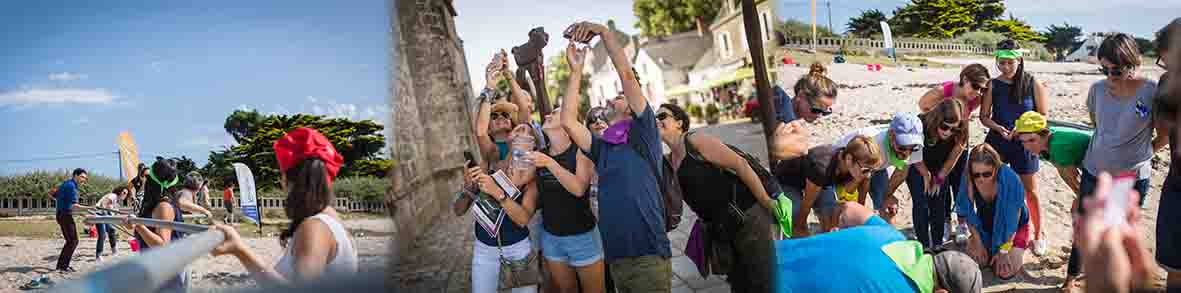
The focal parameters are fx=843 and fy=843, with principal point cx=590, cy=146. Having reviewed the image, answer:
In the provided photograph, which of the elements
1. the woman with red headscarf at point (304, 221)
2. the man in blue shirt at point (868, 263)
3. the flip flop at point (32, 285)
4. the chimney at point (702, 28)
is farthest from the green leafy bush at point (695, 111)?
the flip flop at point (32, 285)

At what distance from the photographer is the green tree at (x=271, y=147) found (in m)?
1.86

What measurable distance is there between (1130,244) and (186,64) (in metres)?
1.87

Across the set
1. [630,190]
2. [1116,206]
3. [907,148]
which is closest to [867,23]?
[907,148]

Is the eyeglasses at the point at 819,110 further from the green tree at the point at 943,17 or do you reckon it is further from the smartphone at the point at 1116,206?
the smartphone at the point at 1116,206

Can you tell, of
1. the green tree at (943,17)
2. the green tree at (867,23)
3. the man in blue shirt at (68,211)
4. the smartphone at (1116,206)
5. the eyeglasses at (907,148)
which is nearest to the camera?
the smartphone at (1116,206)

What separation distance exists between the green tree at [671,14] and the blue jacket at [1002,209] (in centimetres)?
107

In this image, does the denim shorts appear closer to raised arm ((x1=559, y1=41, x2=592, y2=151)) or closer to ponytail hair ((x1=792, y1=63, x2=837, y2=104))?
raised arm ((x1=559, y1=41, x2=592, y2=151))

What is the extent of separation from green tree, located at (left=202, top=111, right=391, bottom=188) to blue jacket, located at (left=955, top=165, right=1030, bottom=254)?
2.05 metres

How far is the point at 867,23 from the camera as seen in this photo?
2.62m

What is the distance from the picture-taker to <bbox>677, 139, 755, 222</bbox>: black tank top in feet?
8.82

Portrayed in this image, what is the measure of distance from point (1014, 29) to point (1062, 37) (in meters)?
0.13

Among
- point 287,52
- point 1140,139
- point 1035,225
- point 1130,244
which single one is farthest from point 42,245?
point 1035,225

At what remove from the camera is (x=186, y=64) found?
190cm

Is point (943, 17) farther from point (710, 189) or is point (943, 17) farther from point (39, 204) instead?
point (39, 204)
